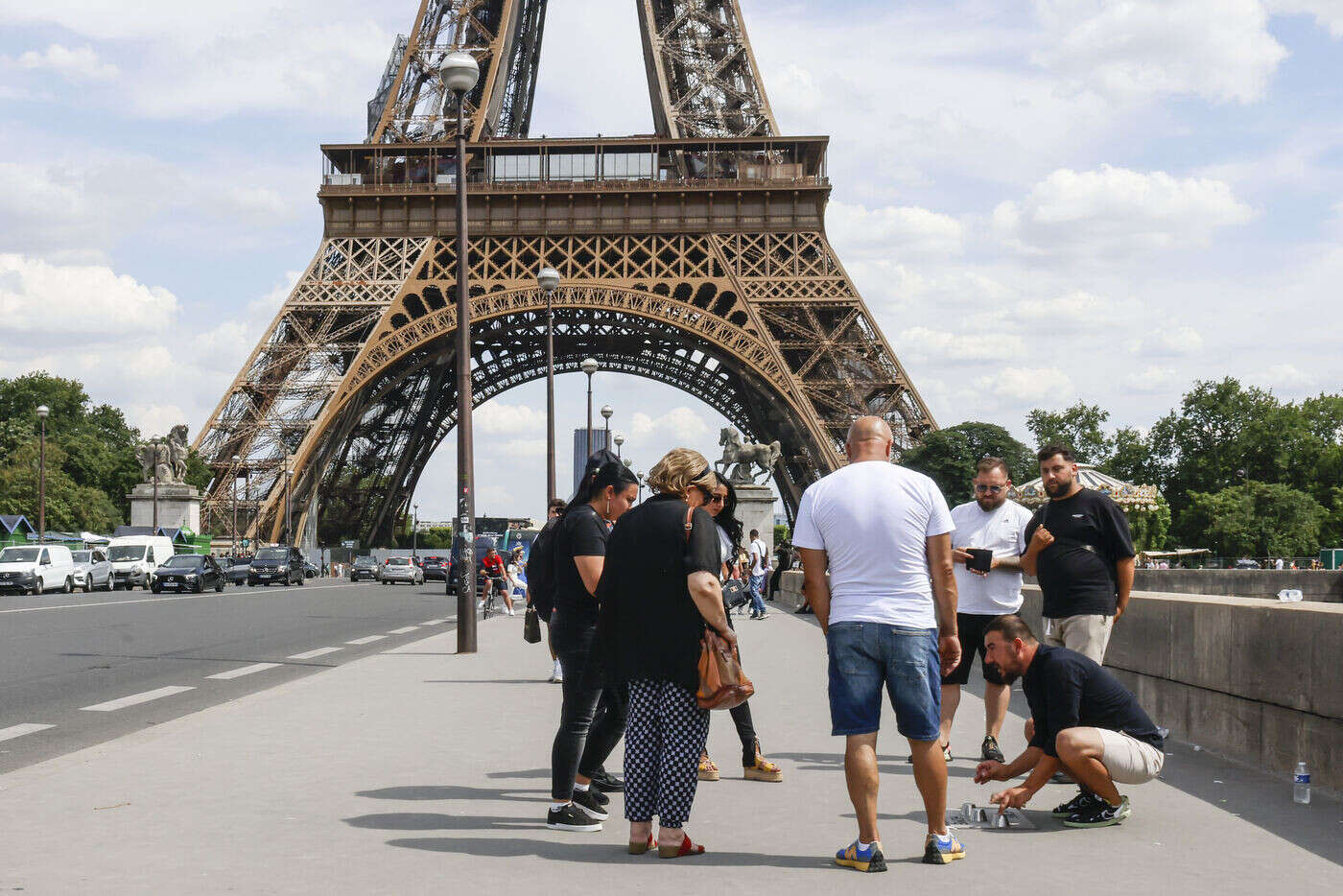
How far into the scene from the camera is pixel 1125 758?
6.30 meters

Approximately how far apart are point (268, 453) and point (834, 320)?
18.4 metres

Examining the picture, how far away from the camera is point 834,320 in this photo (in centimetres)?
4688

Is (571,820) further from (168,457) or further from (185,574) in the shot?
(168,457)

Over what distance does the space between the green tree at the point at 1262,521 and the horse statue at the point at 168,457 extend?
52.9m

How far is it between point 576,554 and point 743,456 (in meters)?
34.7

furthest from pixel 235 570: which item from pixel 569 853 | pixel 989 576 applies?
pixel 569 853

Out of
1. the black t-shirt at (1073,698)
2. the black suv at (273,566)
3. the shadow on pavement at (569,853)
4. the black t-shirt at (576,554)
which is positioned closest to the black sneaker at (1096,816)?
the black t-shirt at (1073,698)

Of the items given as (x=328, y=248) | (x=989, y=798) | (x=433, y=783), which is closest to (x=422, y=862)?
(x=433, y=783)

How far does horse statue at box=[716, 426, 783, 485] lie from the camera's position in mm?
41156

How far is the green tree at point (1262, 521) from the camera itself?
76.4m

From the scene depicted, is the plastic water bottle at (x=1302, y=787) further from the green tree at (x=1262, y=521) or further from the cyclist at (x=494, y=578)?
the green tree at (x=1262, y=521)

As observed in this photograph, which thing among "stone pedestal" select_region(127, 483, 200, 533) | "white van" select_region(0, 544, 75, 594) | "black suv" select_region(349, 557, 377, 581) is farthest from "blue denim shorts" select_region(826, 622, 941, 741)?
"black suv" select_region(349, 557, 377, 581)

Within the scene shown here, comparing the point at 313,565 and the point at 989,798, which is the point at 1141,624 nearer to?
the point at 989,798

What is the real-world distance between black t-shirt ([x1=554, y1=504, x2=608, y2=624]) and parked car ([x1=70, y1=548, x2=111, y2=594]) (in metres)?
37.6
